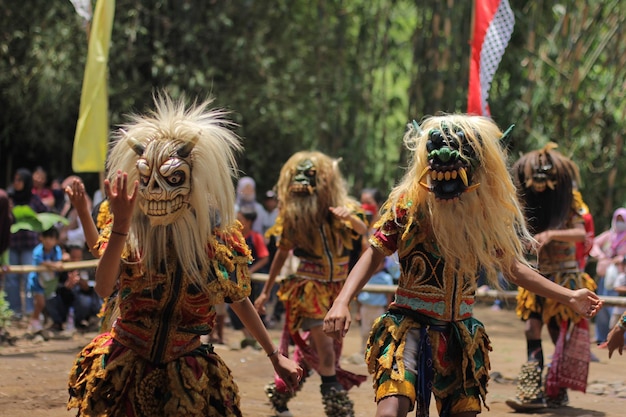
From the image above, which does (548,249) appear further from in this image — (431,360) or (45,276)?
(45,276)

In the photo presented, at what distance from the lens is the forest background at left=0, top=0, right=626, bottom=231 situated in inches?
556

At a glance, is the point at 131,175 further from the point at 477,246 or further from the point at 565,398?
the point at 565,398

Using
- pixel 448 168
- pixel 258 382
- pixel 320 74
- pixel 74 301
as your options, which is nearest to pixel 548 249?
pixel 258 382

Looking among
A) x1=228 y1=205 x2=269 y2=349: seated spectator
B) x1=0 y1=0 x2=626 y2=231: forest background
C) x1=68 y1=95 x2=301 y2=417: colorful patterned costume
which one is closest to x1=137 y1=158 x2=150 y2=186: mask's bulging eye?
x1=68 y1=95 x2=301 y2=417: colorful patterned costume

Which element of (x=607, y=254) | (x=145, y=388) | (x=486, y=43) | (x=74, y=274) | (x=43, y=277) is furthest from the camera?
(x=607, y=254)

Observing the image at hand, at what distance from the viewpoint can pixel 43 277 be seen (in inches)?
420

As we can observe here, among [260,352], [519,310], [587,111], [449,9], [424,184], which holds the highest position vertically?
[449,9]

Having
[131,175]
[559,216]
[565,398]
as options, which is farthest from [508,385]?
[131,175]

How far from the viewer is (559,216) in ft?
24.5

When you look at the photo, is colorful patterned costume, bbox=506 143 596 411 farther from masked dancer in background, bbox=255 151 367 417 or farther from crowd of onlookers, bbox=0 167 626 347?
crowd of onlookers, bbox=0 167 626 347

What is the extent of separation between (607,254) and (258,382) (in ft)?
16.2

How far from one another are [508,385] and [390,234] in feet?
14.4

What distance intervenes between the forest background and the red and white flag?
4.76 meters

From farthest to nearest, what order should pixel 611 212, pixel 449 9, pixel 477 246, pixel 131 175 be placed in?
pixel 449 9 < pixel 611 212 < pixel 477 246 < pixel 131 175
